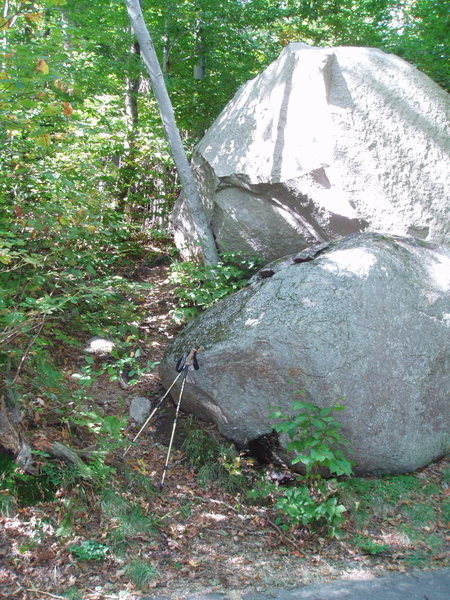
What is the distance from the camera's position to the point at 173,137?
23.9 ft

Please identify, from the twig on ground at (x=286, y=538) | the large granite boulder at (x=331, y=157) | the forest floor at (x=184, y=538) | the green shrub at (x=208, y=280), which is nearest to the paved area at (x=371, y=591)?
the forest floor at (x=184, y=538)

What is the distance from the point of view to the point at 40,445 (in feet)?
14.0

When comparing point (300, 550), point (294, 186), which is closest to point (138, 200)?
point (294, 186)

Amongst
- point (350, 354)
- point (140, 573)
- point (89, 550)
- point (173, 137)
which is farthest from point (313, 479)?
point (173, 137)

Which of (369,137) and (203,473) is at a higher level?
(369,137)

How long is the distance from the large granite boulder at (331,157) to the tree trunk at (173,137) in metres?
0.22

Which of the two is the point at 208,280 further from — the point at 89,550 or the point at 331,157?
the point at 89,550

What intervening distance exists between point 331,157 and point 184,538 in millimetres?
4811

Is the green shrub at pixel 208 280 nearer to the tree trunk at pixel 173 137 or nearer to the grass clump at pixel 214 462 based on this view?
the tree trunk at pixel 173 137

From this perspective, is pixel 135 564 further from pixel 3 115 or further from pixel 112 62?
pixel 112 62

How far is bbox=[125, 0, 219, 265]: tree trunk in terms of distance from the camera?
22.2 ft

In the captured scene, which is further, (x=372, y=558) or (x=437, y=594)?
(x=372, y=558)

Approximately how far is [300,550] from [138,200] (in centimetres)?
738

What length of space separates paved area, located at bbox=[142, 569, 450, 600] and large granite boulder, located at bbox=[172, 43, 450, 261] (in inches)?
159
